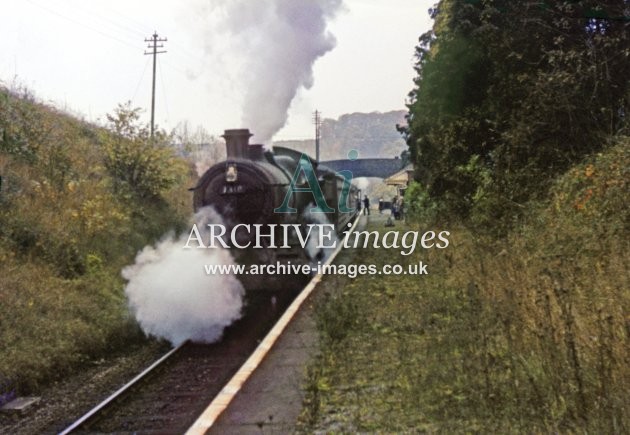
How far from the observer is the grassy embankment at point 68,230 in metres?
8.57

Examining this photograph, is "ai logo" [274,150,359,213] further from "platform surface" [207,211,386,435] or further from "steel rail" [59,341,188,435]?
"platform surface" [207,211,386,435]

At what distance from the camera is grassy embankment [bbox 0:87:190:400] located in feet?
28.1

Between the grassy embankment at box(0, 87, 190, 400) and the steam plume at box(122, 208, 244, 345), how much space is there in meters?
0.53

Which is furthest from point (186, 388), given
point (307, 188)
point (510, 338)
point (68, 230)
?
point (307, 188)

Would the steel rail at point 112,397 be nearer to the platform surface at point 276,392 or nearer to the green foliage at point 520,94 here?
the platform surface at point 276,392

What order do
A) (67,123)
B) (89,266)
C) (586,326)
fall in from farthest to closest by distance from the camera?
(67,123) < (89,266) < (586,326)

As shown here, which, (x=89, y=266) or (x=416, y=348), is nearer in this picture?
(x=416, y=348)

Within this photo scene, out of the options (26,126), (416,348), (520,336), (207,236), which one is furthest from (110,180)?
(520,336)

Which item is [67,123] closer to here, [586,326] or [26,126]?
[26,126]

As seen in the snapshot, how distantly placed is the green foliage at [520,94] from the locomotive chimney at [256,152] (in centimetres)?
506

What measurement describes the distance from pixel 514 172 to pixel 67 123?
19.1m

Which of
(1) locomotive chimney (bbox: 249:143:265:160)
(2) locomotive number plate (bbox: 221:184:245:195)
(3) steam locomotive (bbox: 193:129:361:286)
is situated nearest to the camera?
(3) steam locomotive (bbox: 193:129:361:286)

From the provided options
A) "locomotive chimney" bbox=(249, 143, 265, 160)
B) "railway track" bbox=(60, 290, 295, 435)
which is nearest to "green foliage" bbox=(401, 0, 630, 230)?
"locomotive chimney" bbox=(249, 143, 265, 160)

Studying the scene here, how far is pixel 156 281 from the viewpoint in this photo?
10133 millimetres
